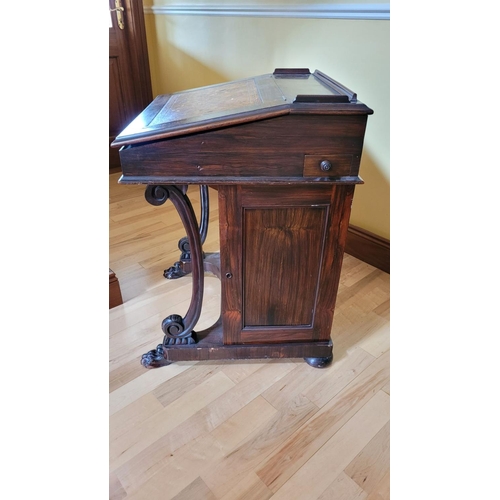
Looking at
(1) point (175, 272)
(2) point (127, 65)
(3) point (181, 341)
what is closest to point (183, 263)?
(1) point (175, 272)

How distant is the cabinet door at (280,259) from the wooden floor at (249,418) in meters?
0.16

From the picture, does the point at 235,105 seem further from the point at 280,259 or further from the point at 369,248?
the point at 369,248

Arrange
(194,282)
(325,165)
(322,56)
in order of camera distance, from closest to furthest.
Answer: (325,165), (194,282), (322,56)

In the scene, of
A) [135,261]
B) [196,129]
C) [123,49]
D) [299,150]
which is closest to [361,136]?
[299,150]

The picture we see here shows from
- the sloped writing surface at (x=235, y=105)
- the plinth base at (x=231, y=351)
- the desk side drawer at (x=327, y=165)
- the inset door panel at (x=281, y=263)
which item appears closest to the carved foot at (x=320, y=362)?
the plinth base at (x=231, y=351)

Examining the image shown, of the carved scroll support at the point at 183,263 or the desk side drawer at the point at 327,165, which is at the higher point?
the desk side drawer at the point at 327,165

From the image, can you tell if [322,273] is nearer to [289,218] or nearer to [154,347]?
[289,218]

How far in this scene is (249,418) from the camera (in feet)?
3.81

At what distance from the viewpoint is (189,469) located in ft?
3.37

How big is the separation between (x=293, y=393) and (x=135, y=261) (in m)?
1.07

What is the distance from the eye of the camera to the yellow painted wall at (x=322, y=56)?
5.03 ft

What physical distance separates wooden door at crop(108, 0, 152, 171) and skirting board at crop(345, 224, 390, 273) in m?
2.09

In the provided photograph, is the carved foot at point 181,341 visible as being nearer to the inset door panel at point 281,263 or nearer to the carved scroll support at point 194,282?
the carved scroll support at point 194,282

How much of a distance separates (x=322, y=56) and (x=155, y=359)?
146 cm
